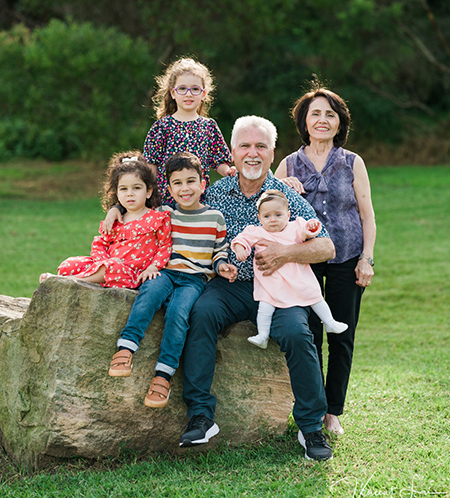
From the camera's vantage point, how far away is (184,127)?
13.4 ft

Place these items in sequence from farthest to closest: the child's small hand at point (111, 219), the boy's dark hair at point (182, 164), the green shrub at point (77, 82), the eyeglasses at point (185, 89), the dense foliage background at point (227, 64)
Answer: the dense foliage background at point (227, 64) < the green shrub at point (77, 82) < the eyeglasses at point (185, 89) < the child's small hand at point (111, 219) < the boy's dark hair at point (182, 164)

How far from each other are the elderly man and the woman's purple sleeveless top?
17cm

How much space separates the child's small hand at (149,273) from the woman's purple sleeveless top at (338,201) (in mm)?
1088

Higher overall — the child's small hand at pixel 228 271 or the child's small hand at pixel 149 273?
the child's small hand at pixel 228 271

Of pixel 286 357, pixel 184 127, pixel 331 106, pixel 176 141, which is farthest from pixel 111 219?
pixel 331 106

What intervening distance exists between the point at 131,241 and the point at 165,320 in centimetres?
56

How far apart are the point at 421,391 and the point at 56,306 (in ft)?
9.56

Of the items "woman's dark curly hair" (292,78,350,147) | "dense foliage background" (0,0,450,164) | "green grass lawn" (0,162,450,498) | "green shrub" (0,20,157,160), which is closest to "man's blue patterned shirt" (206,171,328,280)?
"woman's dark curly hair" (292,78,350,147)

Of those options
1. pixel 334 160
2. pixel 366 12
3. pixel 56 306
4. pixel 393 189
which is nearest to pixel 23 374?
pixel 56 306

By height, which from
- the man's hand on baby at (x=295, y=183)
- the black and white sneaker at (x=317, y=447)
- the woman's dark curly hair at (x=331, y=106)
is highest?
the woman's dark curly hair at (x=331, y=106)

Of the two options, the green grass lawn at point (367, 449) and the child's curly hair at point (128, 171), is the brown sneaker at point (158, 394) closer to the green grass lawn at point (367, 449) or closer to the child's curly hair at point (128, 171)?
the green grass lawn at point (367, 449)

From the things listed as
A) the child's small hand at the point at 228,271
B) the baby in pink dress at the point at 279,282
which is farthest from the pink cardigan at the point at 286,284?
the child's small hand at the point at 228,271

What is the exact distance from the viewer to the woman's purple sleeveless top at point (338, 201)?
3777 millimetres

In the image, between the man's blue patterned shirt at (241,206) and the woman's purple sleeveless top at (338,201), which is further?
the woman's purple sleeveless top at (338,201)
